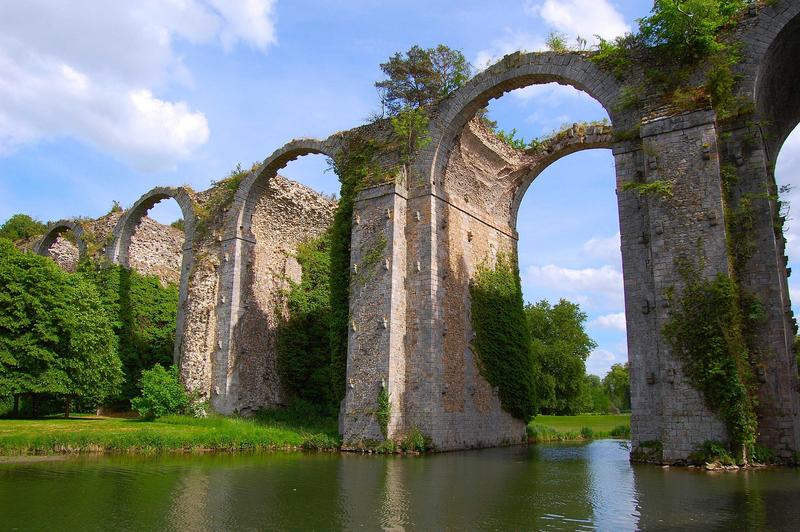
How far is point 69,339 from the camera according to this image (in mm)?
18000

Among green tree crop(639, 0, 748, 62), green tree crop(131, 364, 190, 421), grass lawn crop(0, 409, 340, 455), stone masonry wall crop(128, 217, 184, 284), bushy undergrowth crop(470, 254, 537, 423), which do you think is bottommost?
grass lawn crop(0, 409, 340, 455)

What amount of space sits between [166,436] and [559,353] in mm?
32169

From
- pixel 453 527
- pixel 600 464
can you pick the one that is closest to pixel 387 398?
pixel 600 464

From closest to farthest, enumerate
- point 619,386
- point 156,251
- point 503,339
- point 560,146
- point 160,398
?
point 503,339
point 160,398
point 560,146
point 156,251
point 619,386

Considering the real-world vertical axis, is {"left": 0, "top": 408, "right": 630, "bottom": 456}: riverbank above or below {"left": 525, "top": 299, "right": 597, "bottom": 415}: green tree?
below

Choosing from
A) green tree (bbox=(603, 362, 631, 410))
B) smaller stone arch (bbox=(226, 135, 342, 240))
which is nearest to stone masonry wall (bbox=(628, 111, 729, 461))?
smaller stone arch (bbox=(226, 135, 342, 240))

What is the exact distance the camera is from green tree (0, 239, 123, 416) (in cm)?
1692

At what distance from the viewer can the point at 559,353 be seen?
1658 inches

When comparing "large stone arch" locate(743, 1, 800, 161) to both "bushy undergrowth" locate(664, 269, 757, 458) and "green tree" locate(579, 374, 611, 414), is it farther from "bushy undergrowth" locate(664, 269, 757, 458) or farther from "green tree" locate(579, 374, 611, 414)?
"green tree" locate(579, 374, 611, 414)

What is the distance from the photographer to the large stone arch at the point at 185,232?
21281 millimetres

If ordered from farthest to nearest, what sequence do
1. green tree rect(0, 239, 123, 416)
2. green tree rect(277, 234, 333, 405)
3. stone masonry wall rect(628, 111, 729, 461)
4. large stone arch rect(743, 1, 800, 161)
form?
1. green tree rect(277, 234, 333, 405)
2. green tree rect(0, 239, 123, 416)
3. large stone arch rect(743, 1, 800, 161)
4. stone masonry wall rect(628, 111, 729, 461)

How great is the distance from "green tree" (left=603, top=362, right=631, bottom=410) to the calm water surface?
201 feet

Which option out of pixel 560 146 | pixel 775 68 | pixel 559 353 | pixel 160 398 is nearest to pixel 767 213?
pixel 775 68

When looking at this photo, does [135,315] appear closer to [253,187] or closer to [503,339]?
[253,187]
